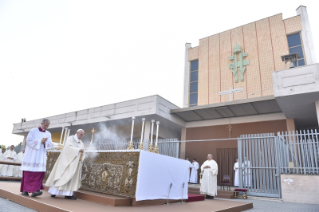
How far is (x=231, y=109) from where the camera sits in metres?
12.3

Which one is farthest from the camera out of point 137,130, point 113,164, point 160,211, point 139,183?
point 137,130

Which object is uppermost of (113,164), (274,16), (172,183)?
(274,16)

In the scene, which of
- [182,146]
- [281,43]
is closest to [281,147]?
[182,146]

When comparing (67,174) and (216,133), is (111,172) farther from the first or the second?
(216,133)

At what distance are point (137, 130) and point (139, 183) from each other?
12422 millimetres

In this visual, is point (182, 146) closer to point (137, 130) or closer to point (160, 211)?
point (137, 130)

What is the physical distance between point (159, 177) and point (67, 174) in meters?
1.98

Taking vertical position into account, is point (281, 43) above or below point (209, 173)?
above

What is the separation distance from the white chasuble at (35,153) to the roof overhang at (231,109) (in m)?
8.86

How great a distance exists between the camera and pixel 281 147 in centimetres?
887

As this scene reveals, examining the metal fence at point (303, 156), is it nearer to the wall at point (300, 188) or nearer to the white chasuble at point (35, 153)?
the wall at point (300, 188)

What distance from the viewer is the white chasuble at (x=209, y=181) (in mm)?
7957

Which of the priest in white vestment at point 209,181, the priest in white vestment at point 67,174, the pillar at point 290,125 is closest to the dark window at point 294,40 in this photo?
the pillar at point 290,125

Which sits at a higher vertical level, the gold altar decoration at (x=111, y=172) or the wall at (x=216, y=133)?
the wall at (x=216, y=133)
